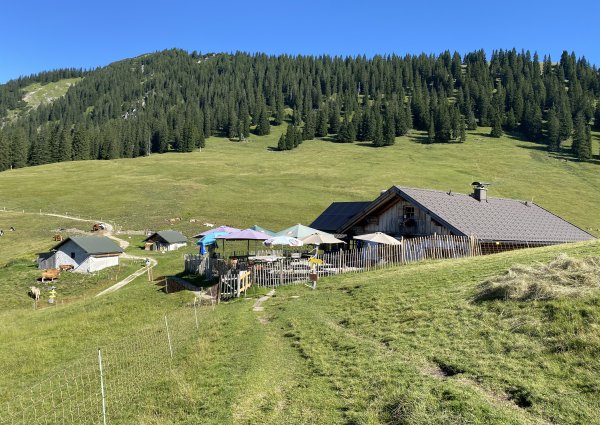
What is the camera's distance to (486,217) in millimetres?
30875

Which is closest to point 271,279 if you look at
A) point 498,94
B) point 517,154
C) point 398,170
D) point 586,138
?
point 398,170

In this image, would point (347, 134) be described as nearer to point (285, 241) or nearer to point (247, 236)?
point (247, 236)

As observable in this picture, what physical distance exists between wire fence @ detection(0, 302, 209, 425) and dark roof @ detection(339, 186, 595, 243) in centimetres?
1942

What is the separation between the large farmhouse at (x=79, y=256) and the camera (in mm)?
46406

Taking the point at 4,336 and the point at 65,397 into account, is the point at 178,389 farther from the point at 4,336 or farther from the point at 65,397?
the point at 4,336

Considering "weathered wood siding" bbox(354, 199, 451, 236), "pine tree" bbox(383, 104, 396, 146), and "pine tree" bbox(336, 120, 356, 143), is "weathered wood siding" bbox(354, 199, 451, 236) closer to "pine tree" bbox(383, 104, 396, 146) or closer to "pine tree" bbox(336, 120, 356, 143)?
"pine tree" bbox(383, 104, 396, 146)

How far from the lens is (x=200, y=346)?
1283cm

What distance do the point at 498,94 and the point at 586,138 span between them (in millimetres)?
60976

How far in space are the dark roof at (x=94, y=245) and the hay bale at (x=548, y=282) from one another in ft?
144

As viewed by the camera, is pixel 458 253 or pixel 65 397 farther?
pixel 458 253

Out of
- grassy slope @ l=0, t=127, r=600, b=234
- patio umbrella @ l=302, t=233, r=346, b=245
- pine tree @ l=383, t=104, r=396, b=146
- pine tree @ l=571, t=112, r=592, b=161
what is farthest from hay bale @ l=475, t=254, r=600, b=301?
pine tree @ l=383, t=104, r=396, b=146

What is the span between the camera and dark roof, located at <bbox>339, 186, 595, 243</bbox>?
2856 centimetres

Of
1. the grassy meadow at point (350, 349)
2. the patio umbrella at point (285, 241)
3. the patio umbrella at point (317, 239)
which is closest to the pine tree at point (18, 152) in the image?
the grassy meadow at point (350, 349)

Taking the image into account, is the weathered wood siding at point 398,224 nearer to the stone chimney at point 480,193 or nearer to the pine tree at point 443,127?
the stone chimney at point 480,193
